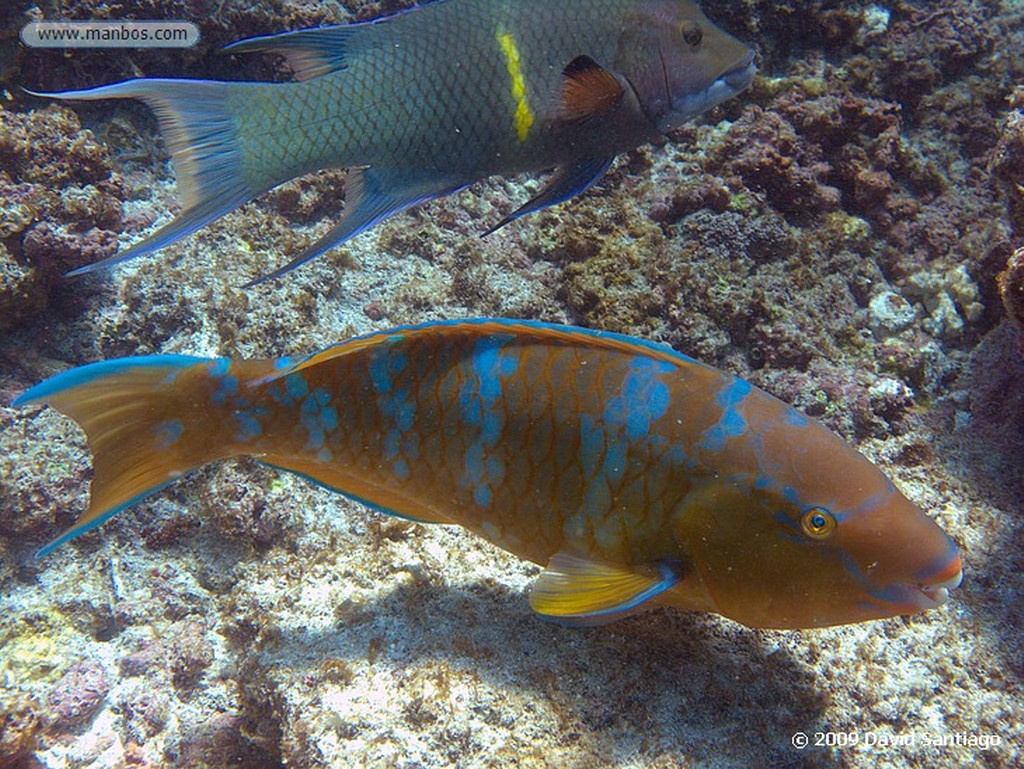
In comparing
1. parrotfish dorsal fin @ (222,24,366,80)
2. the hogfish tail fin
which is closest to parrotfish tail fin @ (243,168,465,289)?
parrotfish dorsal fin @ (222,24,366,80)

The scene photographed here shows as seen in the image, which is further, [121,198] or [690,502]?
[121,198]

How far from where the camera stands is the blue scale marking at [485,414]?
2.32 m

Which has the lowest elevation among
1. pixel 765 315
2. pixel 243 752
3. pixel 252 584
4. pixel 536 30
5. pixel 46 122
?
pixel 243 752

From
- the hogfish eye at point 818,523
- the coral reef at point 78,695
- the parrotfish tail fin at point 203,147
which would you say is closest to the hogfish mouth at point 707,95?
the parrotfish tail fin at point 203,147

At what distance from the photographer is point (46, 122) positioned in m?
4.71

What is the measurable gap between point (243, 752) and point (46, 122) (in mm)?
4526

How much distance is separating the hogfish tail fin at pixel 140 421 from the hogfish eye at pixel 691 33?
8.76 ft

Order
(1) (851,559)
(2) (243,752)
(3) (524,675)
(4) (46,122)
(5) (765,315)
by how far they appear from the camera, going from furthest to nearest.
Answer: (4) (46,122) → (5) (765,315) → (2) (243,752) → (3) (524,675) → (1) (851,559)

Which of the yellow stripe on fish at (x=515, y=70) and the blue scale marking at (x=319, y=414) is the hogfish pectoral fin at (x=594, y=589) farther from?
the yellow stripe on fish at (x=515, y=70)

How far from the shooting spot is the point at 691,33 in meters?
3.20

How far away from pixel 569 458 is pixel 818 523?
2.64 ft

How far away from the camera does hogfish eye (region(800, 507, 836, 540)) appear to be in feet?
6.53

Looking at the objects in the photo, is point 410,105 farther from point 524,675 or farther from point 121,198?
point 121,198

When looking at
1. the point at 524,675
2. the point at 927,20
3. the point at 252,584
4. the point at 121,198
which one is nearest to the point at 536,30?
the point at 524,675
